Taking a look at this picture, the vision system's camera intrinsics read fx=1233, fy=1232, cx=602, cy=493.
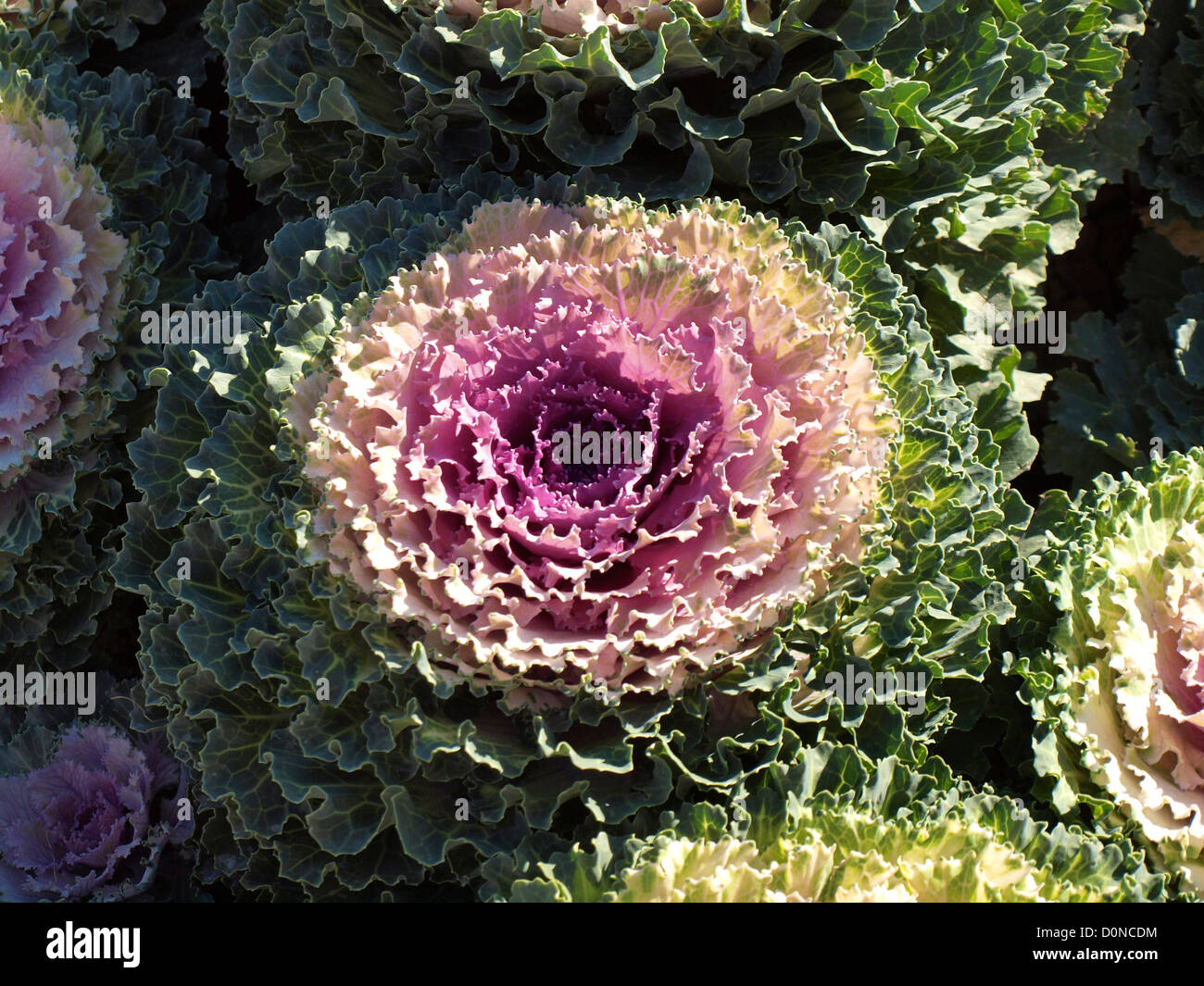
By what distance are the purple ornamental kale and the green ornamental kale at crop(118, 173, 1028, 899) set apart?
0.61 meters

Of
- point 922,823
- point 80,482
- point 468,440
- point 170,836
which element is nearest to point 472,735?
point 468,440

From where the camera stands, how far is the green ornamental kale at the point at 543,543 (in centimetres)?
269

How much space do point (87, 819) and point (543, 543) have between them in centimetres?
222

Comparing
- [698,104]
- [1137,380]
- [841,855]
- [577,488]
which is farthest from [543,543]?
[1137,380]

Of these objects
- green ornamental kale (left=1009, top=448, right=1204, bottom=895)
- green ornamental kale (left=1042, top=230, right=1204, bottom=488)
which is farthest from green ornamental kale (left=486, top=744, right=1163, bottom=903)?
green ornamental kale (left=1042, top=230, right=1204, bottom=488)

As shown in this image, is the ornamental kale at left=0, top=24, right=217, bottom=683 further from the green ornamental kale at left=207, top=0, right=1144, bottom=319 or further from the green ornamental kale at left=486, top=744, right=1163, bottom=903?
the green ornamental kale at left=486, top=744, right=1163, bottom=903

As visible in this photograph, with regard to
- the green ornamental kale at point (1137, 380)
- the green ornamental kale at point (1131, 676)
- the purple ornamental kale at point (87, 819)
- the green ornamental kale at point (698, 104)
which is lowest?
the purple ornamental kale at point (87, 819)

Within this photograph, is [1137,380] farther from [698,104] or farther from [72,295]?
[72,295]

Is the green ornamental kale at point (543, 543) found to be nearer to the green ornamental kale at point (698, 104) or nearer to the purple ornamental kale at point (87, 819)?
the green ornamental kale at point (698, 104)

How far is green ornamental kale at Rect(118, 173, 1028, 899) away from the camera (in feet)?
8.81

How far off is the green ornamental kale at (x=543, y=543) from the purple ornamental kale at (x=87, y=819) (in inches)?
24.1

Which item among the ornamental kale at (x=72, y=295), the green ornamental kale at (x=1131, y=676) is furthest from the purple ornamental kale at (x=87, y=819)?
the green ornamental kale at (x=1131, y=676)

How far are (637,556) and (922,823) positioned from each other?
87 centimetres
